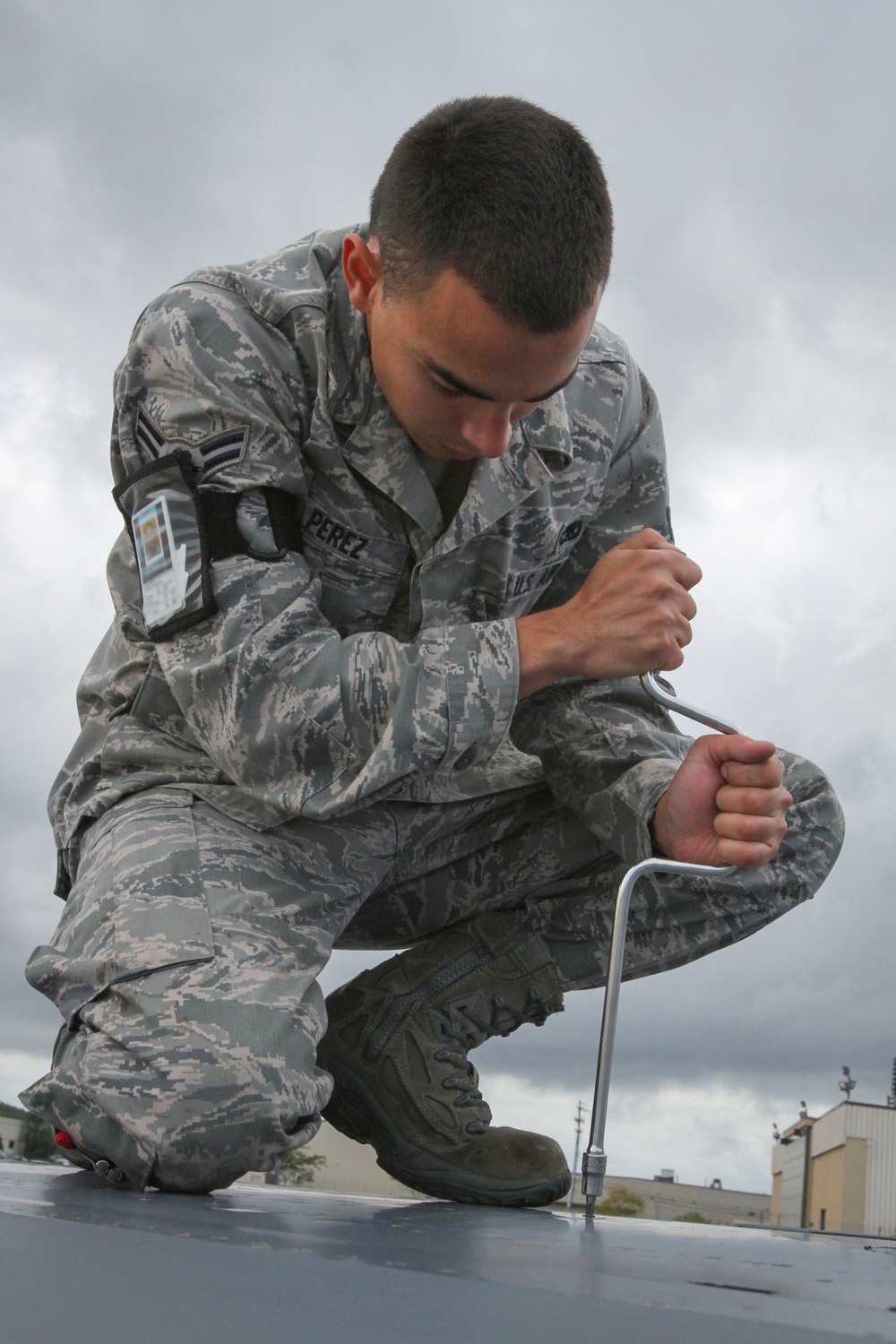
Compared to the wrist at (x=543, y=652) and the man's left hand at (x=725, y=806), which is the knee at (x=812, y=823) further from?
the wrist at (x=543, y=652)

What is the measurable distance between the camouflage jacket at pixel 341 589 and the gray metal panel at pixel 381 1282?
35.9 inches

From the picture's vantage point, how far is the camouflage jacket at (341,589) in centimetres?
229

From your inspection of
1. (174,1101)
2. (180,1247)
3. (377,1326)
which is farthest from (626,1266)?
(174,1101)

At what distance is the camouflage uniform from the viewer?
209cm

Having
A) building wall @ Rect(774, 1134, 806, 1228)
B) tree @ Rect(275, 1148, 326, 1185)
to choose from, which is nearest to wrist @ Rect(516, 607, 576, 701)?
tree @ Rect(275, 1148, 326, 1185)

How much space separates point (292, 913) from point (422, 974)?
422 millimetres

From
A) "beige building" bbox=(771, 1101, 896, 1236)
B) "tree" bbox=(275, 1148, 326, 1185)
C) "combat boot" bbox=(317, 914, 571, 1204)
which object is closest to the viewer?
"combat boot" bbox=(317, 914, 571, 1204)

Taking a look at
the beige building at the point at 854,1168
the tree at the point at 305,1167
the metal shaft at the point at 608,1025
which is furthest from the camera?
the beige building at the point at 854,1168

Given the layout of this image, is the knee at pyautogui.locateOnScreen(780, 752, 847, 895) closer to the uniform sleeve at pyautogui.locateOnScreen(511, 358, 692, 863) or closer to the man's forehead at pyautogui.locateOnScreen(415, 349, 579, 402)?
the uniform sleeve at pyautogui.locateOnScreen(511, 358, 692, 863)

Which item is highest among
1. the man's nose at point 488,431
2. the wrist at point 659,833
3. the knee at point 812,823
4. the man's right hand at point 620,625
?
the man's nose at point 488,431

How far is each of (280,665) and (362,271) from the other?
831 mm

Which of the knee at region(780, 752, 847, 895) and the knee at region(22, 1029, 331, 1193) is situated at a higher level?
the knee at region(780, 752, 847, 895)

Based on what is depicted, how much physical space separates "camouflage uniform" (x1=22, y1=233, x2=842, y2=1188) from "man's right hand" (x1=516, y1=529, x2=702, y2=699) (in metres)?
0.09

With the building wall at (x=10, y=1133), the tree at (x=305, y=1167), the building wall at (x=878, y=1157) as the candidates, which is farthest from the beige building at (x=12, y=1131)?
the building wall at (x=878, y=1157)
